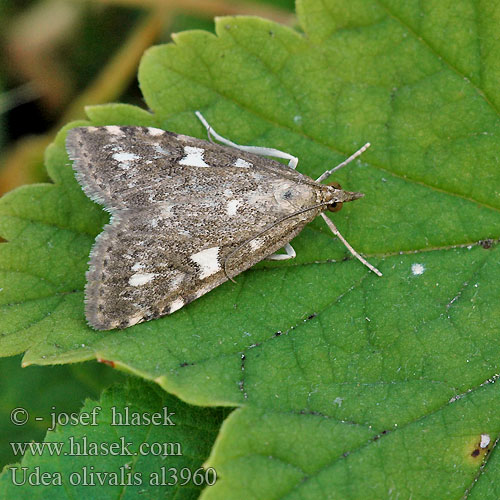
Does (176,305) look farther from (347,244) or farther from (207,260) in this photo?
(347,244)

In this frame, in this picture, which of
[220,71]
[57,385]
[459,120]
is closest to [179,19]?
[220,71]

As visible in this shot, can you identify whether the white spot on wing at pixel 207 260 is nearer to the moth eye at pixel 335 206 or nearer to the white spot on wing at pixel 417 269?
the moth eye at pixel 335 206

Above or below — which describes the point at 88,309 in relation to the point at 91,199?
below

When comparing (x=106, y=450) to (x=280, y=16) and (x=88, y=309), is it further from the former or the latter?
(x=280, y=16)

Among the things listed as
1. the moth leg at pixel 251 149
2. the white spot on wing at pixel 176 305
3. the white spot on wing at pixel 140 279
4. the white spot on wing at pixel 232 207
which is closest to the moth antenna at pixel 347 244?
the moth leg at pixel 251 149

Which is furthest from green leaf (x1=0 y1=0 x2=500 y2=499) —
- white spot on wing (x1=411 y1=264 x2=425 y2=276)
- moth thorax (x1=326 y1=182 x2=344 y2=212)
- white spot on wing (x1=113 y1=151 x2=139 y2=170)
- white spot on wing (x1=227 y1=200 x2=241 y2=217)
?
white spot on wing (x1=227 y1=200 x2=241 y2=217)

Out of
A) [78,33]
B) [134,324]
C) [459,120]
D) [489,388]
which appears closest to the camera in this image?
[489,388]

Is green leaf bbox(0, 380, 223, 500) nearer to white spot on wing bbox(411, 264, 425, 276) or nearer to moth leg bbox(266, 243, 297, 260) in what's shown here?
→ moth leg bbox(266, 243, 297, 260)
